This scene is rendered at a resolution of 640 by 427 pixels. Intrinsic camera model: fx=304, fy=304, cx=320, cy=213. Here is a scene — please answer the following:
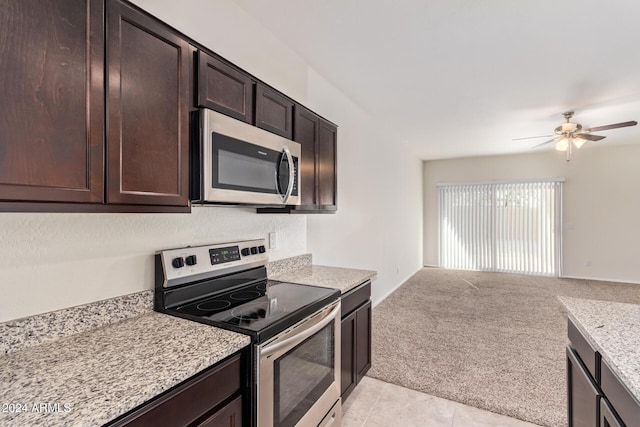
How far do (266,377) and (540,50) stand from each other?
3.02m

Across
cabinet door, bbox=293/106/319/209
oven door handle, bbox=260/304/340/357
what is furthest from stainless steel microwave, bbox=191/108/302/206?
oven door handle, bbox=260/304/340/357

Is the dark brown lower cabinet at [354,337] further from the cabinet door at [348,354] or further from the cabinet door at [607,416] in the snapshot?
the cabinet door at [607,416]

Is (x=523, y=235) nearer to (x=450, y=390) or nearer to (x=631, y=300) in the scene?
(x=631, y=300)

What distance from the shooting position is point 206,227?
1.75 meters

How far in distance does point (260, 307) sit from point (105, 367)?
26.1 inches

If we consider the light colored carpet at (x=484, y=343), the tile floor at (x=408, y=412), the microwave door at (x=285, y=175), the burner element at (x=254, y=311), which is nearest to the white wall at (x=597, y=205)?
the light colored carpet at (x=484, y=343)

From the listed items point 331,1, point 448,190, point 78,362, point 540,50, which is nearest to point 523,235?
point 448,190

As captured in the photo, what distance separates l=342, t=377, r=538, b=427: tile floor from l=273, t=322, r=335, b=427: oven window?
0.62 meters

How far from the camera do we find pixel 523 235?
21.1ft

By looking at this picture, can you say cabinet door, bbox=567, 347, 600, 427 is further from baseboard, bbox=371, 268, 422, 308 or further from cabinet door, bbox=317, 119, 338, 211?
baseboard, bbox=371, 268, 422, 308

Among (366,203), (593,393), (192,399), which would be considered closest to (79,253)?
(192,399)

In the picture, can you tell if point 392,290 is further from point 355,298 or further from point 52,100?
point 52,100

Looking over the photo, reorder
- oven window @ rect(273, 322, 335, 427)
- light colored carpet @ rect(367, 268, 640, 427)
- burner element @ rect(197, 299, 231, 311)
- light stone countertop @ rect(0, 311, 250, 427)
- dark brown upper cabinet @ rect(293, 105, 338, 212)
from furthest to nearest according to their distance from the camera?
light colored carpet @ rect(367, 268, 640, 427)
dark brown upper cabinet @ rect(293, 105, 338, 212)
burner element @ rect(197, 299, 231, 311)
oven window @ rect(273, 322, 335, 427)
light stone countertop @ rect(0, 311, 250, 427)

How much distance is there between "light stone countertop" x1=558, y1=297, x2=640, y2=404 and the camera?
94cm
